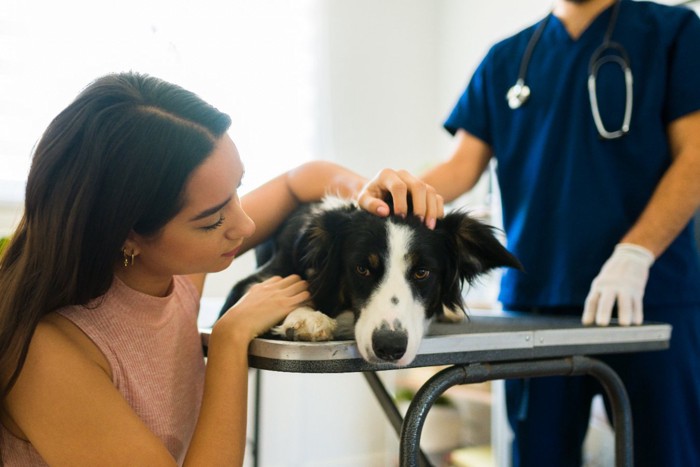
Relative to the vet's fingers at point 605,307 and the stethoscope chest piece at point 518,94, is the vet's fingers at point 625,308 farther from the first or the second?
the stethoscope chest piece at point 518,94

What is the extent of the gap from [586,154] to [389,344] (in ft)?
2.58

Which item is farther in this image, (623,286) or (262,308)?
(623,286)

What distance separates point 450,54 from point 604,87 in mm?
2145

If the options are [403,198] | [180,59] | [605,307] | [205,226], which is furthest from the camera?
[180,59]

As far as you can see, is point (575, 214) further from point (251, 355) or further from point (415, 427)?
point (251, 355)

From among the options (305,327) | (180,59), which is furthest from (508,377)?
(180,59)

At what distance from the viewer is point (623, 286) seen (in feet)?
3.90

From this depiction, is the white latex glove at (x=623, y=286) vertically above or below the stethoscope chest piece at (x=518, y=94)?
below

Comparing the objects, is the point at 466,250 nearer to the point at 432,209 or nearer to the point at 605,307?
the point at 432,209

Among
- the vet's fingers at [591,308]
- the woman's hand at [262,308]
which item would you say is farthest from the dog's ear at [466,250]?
the woman's hand at [262,308]

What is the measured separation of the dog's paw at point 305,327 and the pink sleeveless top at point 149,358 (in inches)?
8.0

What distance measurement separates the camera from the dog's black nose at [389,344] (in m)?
0.88

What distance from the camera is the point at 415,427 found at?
87cm

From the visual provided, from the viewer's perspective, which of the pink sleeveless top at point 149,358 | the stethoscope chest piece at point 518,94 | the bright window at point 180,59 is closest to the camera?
the pink sleeveless top at point 149,358
